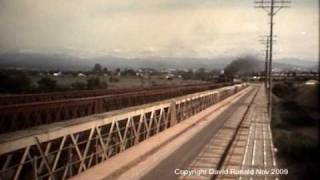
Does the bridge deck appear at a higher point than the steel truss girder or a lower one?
lower

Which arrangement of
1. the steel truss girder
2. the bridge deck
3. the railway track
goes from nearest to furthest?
the steel truss girder → the bridge deck → the railway track

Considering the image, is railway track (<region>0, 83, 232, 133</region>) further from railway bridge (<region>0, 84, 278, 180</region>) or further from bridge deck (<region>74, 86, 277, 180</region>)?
bridge deck (<region>74, 86, 277, 180</region>)

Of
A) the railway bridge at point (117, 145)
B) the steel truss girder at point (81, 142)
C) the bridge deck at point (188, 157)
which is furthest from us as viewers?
the bridge deck at point (188, 157)

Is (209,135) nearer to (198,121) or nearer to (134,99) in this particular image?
(198,121)

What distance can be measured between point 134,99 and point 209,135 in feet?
26.7

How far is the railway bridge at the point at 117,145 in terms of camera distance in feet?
27.2

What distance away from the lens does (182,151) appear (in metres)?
13.5

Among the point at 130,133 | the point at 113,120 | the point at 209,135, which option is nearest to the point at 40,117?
the point at 130,133

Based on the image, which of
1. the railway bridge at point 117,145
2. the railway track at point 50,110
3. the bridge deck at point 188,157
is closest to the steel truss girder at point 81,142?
the railway bridge at point 117,145

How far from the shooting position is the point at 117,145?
41.8 ft

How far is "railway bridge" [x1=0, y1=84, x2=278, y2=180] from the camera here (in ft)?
27.2

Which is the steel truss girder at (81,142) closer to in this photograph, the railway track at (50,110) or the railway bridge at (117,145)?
the railway bridge at (117,145)

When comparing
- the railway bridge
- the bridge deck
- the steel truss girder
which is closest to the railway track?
the railway bridge

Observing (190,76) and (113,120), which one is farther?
(190,76)
